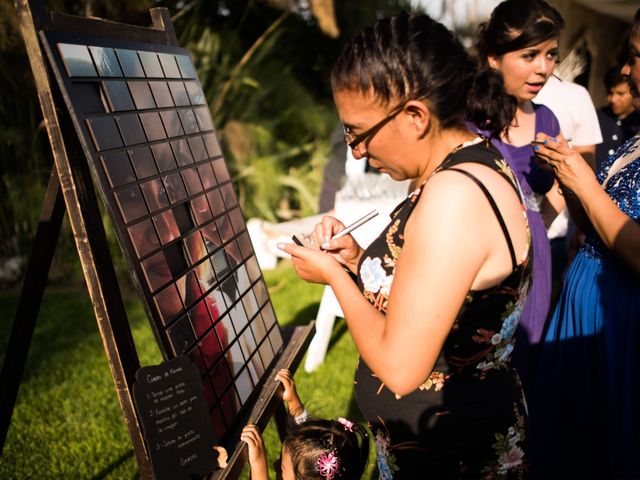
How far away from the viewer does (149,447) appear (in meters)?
1.20

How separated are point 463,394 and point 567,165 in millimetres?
1037

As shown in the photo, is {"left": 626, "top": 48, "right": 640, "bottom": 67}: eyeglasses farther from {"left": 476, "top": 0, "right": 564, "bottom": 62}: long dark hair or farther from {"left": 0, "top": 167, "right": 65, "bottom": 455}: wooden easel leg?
{"left": 0, "top": 167, "right": 65, "bottom": 455}: wooden easel leg

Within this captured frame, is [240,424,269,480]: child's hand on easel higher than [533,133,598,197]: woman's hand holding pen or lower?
lower

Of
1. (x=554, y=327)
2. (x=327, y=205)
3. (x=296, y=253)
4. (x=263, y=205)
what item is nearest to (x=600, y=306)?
(x=554, y=327)

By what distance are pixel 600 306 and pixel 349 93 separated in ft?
4.28

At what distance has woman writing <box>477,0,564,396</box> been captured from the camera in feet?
7.49

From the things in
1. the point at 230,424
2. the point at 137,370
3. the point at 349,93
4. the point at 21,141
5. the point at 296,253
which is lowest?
the point at 230,424

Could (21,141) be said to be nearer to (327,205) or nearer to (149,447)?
(327,205)

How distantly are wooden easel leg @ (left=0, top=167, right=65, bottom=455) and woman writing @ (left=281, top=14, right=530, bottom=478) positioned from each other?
59cm

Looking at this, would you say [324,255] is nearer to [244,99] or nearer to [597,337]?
[597,337]

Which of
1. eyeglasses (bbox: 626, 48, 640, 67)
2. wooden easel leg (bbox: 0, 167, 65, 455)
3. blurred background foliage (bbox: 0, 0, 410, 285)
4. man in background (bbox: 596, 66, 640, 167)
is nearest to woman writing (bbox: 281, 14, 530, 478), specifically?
wooden easel leg (bbox: 0, 167, 65, 455)

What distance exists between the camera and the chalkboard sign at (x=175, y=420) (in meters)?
1.21

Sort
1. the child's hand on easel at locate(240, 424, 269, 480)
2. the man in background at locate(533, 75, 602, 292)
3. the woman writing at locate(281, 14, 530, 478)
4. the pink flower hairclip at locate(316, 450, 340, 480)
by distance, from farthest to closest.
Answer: the man in background at locate(533, 75, 602, 292) → the pink flower hairclip at locate(316, 450, 340, 480) → the child's hand on easel at locate(240, 424, 269, 480) → the woman writing at locate(281, 14, 530, 478)

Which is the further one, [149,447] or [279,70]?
[279,70]
